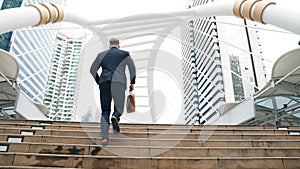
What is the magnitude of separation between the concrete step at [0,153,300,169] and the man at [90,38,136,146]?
413mm

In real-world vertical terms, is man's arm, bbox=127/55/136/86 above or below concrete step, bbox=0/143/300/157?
above

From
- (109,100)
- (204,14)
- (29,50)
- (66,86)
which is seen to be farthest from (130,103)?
(29,50)

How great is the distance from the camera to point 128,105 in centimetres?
321

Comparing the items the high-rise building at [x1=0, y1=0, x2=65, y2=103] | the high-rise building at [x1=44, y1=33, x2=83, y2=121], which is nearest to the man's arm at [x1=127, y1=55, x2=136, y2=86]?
the high-rise building at [x1=44, y1=33, x2=83, y2=121]

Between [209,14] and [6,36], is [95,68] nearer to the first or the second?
[209,14]

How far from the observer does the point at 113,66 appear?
10.7 ft

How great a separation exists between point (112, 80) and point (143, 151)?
3.19 ft

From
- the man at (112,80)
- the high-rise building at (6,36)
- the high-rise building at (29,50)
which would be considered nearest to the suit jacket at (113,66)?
the man at (112,80)

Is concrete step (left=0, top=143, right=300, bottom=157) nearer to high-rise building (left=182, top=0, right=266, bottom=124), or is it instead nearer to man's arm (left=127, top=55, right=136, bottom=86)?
man's arm (left=127, top=55, right=136, bottom=86)

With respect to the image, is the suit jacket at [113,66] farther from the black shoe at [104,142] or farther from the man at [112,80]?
the black shoe at [104,142]

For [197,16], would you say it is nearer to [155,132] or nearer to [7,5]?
[155,132]

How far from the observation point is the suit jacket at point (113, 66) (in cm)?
324

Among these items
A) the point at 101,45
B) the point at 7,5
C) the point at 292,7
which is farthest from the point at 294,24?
the point at 7,5

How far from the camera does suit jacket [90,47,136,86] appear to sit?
127 inches
